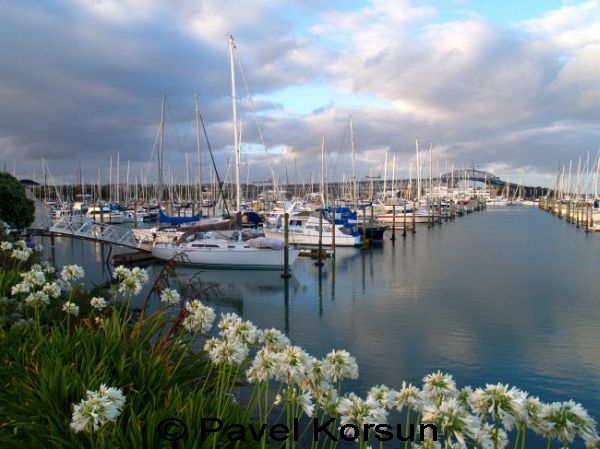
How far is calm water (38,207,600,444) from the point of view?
14.9m

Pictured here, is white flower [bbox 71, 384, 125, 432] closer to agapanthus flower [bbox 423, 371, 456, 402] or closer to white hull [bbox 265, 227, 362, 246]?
agapanthus flower [bbox 423, 371, 456, 402]

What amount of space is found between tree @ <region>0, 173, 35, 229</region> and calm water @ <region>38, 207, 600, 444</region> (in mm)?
5780

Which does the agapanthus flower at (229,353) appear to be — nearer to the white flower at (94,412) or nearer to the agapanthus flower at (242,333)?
the agapanthus flower at (242,333)

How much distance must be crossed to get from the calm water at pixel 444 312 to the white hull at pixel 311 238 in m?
3.83

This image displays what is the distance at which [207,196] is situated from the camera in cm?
11594

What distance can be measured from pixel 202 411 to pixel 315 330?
49.6ft

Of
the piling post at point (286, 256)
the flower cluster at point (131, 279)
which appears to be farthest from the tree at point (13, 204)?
the flower cluster at point (131, 279)

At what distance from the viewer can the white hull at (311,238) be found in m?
47.4

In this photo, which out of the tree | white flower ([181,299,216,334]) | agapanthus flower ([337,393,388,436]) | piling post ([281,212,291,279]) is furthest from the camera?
piling post ([281,212,291,279])

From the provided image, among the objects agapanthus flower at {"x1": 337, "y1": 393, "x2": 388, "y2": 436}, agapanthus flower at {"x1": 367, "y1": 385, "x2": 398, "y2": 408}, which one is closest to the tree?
agapanthus flower at {"x1": 367, "y1": 385, "x2": 398, "y2": 408}

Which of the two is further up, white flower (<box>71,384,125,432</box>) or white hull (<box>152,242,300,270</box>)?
white flower (<box>71,384,125,432</box>)

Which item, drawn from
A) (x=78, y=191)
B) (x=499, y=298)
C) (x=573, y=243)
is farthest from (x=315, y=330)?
(x=78, y=191)

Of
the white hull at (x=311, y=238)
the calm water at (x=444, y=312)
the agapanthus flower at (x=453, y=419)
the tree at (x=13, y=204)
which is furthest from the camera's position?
the white hull at (x=311, y=238)

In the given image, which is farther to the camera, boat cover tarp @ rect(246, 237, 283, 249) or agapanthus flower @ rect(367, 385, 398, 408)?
boat cover tarp @ rect(246, 237, 283, 249)
